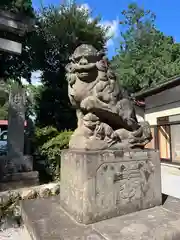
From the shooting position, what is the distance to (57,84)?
910 cm

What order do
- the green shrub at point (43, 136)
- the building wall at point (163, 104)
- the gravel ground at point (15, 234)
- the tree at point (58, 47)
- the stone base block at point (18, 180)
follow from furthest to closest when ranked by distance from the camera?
the tree at point (58, 47) < the building wall at point (163, 104) < the green shrub at point (43, 136) < the stone base block at point (18, 180) < the gravel ground at point (15, 234)

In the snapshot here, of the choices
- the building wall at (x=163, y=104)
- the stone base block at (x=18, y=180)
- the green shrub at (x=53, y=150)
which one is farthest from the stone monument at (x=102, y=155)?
the building wall at (x=163, y=104)

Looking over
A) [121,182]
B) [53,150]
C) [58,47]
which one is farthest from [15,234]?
[58,47]

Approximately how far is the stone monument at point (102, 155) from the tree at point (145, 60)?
4570 millimetres

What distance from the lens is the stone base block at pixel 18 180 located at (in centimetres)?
391

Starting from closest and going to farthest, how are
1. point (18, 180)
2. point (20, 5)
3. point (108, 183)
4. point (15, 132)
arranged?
point (108, 183), point (18, 180), point (15, 132), point (20, 5)

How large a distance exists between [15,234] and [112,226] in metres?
1.11

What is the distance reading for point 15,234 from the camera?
2043 millimetres

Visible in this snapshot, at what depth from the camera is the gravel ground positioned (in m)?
1.96

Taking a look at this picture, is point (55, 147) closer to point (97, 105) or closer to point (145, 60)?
point (97, 105)

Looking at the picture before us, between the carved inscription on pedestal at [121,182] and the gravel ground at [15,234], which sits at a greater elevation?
the carved inscription on pedestal at [121,182]

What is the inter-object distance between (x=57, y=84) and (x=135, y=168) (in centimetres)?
769

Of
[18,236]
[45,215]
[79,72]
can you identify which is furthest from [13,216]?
[79,72]

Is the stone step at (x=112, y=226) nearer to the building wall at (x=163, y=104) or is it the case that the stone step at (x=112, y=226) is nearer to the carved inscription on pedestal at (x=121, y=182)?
the carved inscription on pedestal at (x=121, y=182)
